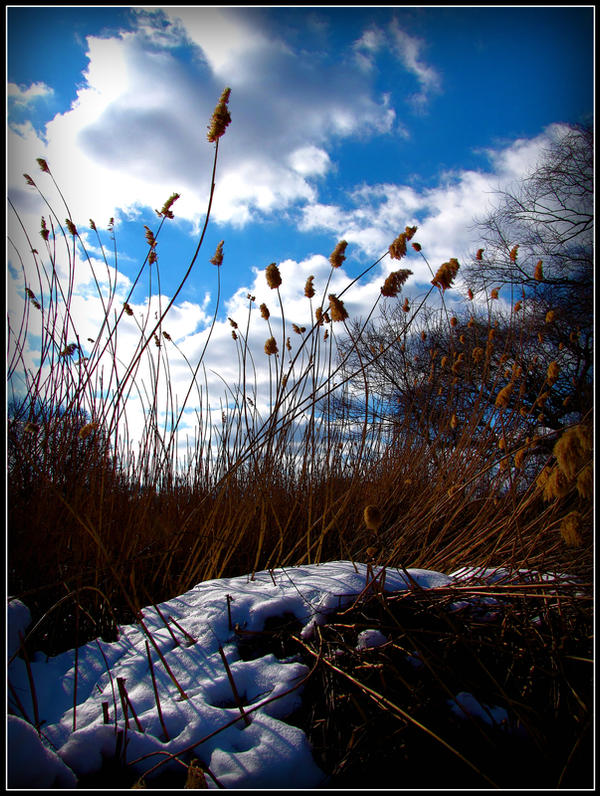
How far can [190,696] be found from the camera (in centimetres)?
81

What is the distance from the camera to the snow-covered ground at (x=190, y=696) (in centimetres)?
66

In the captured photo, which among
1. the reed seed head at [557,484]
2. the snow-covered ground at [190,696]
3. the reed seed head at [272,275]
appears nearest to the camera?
the snow-covered ground at [190,696]

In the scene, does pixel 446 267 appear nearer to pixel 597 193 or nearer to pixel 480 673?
pixel 597 193

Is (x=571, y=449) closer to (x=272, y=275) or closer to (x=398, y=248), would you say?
(x=398, y=248)

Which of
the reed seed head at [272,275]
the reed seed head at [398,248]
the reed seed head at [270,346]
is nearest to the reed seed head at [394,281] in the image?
the reed seed head at [398,248]

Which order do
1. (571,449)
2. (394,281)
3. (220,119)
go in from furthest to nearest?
(394,281) → (220,119) → (571,449)

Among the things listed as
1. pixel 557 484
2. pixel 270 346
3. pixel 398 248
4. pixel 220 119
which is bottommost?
pixel 557 484

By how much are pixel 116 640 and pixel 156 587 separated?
527mm

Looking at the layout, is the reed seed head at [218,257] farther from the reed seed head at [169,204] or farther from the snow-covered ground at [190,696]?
the snow-covered ground at [190,696]

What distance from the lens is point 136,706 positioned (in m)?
0.80

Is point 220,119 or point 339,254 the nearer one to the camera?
point 220,119

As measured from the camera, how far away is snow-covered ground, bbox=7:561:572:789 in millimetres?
659

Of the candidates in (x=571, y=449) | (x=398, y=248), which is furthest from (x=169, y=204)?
(x=571, y=449)

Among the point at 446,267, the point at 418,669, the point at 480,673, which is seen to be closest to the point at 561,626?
the point at 480,673
